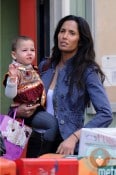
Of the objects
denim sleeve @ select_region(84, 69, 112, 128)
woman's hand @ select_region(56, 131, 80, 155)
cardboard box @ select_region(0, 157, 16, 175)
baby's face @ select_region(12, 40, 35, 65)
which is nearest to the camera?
cardboard box @ select_region(0, 157, 16, 175)

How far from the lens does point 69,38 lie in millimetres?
3381

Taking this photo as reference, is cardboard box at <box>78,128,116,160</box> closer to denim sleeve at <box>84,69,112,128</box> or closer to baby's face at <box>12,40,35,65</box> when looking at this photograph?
denim sleeve at <box>84,69,112,128</box>

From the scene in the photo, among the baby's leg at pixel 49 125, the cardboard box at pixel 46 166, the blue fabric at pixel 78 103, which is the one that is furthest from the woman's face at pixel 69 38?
the cardboard box at pixel 46 166

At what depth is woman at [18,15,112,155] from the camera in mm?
3195

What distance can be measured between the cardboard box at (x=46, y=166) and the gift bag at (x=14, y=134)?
38.5 inches

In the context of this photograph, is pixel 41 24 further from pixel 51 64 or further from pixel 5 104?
pixel 51 64

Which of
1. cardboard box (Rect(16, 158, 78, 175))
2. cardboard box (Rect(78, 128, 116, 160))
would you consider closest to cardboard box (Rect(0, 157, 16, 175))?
cardboard box (Rect(16, 158, 78, 175))

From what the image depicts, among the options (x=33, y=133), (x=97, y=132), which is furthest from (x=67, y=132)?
(x=97, y=132)

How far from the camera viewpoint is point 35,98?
3.43 m

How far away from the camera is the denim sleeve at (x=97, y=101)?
3.18 m

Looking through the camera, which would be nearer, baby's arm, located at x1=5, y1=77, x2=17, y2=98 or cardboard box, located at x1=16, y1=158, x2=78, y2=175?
cardboard box, located at x1=16, y1=158, x2=78, y2=175

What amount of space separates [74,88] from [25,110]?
0.36 metres

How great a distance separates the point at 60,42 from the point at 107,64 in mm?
2300

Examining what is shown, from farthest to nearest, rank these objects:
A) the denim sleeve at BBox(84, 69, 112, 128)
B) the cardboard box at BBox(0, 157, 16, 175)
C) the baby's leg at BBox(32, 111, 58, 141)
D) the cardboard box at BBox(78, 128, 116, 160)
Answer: the baby's leg at BBox(32, 111, 58, 141) < the denim sleeve at BBox(84, 69, 112, 128) < the cardboard box at BBox(78, 128, 116, 160) < the cardboard box at BBox(0, 157, 16, 175)
